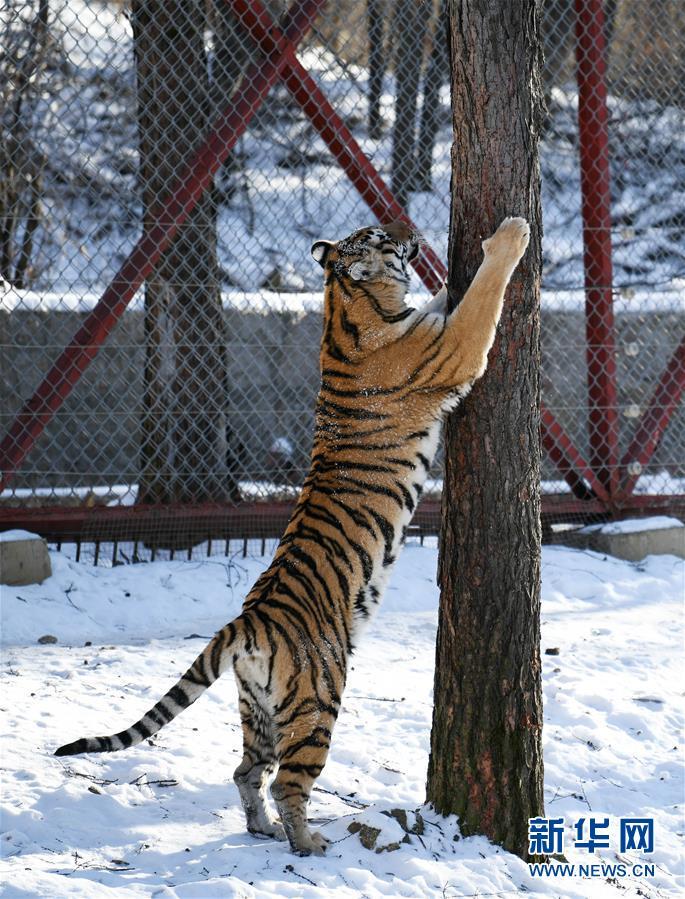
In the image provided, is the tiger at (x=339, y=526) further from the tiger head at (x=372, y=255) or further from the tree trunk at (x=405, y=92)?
the tree trunk at (x=405, y=92)

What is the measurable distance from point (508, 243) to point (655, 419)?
4.47 m

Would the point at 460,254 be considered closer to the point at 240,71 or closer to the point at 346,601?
the point at 346,601

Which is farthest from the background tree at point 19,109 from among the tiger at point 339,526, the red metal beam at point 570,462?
the red metal beam at point 570,462

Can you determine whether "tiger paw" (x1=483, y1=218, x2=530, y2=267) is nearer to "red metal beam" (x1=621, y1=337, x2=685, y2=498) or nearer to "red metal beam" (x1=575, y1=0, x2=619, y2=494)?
"red metal beam" (x1=575, y1=0, x2=619, y2=494)

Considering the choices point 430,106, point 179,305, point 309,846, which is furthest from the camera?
point 430,106

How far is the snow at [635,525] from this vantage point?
7.29 m

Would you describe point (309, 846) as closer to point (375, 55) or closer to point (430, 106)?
point (430, 106)

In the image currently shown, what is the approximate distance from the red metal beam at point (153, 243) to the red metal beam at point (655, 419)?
3.27 m

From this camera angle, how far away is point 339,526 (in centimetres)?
368

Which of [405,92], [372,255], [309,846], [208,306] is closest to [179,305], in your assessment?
[208,306]

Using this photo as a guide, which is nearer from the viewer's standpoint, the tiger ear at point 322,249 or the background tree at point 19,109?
the tiger ear at point 322,249

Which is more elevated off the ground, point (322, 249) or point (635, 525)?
point (322, 249)

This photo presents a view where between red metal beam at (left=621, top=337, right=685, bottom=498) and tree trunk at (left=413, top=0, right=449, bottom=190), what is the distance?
2.66 meters

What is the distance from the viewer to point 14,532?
20.3 ft
